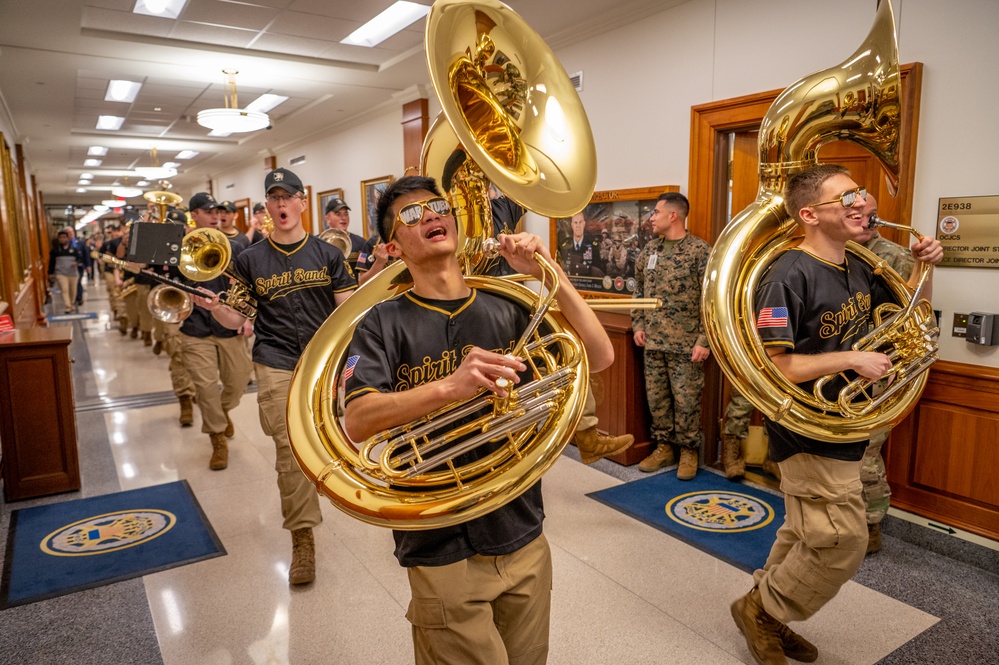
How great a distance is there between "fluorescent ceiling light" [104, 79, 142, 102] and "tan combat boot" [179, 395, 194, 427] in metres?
4.08

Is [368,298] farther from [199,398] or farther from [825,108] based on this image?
[199,398]

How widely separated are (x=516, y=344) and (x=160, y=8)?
5.29 metres

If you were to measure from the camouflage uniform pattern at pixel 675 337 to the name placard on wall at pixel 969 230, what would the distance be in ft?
4.33

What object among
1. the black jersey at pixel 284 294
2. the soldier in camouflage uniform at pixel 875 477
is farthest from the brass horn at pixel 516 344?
the soldier in camouflage uniform at pixel 875 477

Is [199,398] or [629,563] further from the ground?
[199,398]

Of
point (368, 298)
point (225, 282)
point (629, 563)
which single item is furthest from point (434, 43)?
point (225, 282)

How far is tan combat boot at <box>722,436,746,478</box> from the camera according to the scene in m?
4.32

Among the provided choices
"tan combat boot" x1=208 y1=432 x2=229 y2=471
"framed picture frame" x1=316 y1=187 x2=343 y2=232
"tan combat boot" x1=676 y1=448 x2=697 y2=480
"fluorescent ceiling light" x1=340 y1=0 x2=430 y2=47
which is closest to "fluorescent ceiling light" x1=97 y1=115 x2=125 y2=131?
"framed picture frame" x1=316 y1=187 x2=343 y2=232

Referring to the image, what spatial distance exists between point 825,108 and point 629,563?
217cm

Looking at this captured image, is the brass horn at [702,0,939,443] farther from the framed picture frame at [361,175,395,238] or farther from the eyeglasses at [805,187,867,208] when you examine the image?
the framed picture frame at [361,175,395,238]

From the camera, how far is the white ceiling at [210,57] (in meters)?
5.10

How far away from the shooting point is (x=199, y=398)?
189 inches

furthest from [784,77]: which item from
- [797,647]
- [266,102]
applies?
[266,102]

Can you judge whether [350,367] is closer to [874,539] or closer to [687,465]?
[874,539]
